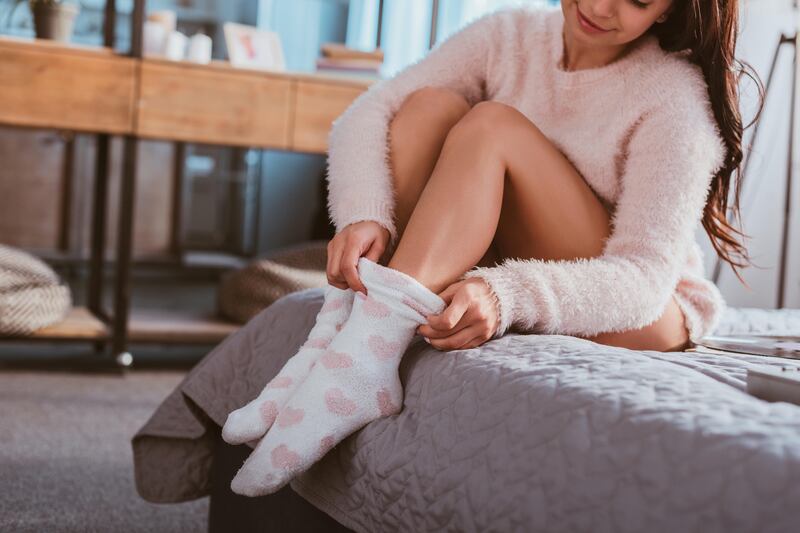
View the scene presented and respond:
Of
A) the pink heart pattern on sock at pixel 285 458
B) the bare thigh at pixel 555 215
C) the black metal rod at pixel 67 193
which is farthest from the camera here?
the black metal rod at pixel 67 193

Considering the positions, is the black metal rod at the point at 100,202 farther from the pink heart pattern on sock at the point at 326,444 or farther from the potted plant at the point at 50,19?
the pink heart pattern on sock at the point at 326,444

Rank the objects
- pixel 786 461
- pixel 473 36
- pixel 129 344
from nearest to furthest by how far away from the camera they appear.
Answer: pixel 786 461
pixel 473 36
pixel 129 344

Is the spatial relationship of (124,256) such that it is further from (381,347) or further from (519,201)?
(381,347)

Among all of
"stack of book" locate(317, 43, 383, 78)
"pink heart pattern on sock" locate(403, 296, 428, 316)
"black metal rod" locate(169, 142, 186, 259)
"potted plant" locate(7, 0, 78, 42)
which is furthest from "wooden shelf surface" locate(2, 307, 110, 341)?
"black metal rod" locate(169, 142, 186, 259)

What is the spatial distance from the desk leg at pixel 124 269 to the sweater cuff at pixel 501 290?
177cm

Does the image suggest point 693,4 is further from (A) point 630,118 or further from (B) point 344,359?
(B) point 344,359

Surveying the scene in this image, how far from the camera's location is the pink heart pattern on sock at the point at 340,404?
912 mm

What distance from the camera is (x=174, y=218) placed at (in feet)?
15.7

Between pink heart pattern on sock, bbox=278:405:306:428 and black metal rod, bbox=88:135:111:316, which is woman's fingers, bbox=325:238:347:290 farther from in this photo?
black metal rod, bbox=88:135:111:316

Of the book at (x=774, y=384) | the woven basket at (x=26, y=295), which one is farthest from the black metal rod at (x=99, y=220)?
the book at (x=774, y=384)

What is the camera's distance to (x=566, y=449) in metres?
0.68

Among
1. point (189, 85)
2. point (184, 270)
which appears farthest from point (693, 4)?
point (184, 270)

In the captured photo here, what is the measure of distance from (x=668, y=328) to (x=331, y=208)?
1.38 feet

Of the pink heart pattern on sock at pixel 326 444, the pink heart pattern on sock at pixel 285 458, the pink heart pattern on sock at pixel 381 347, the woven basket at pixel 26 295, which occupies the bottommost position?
the woven basket at pixel 26 295
